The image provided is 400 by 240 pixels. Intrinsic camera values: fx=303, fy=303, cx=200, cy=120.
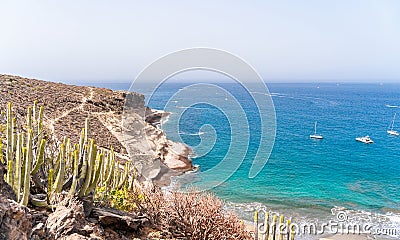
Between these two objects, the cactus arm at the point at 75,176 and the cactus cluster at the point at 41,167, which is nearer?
the cactus cluster at the point at 41,167

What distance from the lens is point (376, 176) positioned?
32188mm

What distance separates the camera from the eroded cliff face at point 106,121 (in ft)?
81.8

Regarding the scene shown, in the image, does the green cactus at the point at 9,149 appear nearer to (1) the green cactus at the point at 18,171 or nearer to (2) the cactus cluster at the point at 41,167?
(2) the cactus cluster at the point at 41,167

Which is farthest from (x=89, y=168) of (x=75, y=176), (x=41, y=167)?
(x=41, y=167)

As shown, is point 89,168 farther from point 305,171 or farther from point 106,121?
point 305,171

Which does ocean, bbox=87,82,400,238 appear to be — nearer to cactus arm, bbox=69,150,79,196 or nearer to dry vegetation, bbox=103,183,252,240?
dry vegetation, bbox=103,183,252,240

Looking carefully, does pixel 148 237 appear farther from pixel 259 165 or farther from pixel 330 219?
pixel 259 165

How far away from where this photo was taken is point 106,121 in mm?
29453

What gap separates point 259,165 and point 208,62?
83.9ft

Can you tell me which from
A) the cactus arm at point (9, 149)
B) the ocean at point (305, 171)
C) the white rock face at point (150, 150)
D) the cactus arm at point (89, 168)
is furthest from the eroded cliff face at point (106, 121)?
the cactus arm at point (89, 168)

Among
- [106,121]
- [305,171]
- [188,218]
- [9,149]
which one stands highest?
[9,149]

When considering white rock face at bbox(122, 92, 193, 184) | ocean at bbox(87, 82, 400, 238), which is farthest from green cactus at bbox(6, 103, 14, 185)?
white rock face at bbox(122, 92, 193, 184)

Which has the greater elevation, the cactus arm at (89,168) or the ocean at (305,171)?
the cactus arm at (89,168)

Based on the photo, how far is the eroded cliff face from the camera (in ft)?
81.8
